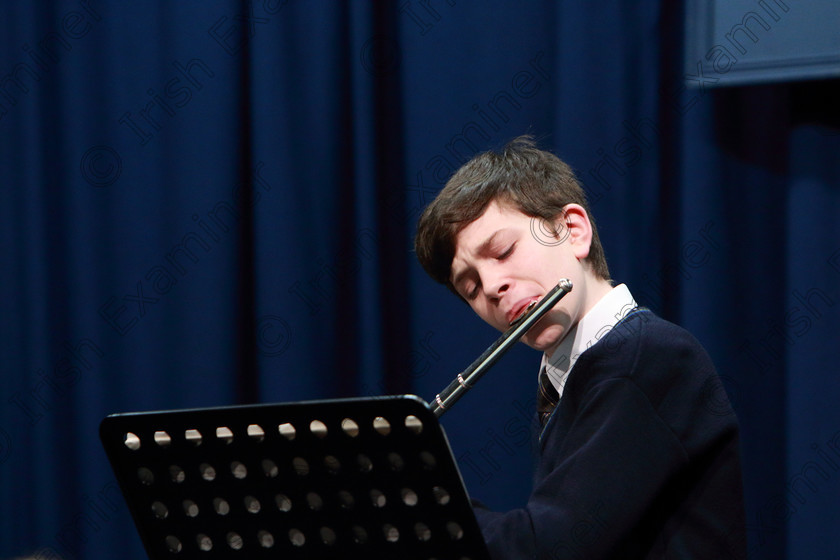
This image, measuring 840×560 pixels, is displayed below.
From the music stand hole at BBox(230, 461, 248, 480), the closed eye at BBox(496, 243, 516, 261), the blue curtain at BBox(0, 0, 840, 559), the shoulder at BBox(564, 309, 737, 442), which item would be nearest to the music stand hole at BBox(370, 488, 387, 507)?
the music stand hole at BBox(230, 461, 248, 480)

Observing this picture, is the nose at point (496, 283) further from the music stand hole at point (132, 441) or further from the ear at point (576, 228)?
the music stand hole at point (132, 441)

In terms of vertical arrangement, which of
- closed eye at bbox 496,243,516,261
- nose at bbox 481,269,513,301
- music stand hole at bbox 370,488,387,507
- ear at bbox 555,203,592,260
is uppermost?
ear at bbox 555,203,592,260

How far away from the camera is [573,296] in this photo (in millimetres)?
885

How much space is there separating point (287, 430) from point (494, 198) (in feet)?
1.37

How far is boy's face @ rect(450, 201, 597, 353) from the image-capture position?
2.90 feet

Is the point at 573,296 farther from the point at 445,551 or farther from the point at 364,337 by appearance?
the point at 364,337

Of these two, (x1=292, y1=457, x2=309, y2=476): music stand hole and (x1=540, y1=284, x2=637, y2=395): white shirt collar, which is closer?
(x1=292, y1=457, x2=309, y2=476): music stand hole

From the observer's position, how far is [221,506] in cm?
68

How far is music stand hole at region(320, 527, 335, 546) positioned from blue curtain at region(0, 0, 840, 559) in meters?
0.87

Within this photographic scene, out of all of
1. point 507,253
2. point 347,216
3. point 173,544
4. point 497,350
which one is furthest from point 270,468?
point 347,216

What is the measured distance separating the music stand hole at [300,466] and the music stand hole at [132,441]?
134mm

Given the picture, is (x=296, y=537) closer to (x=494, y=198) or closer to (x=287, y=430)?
(x=287, y=430)

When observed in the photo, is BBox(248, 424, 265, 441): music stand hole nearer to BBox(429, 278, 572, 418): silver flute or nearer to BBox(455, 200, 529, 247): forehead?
BBox(429, 278, 572, 418): silver flute

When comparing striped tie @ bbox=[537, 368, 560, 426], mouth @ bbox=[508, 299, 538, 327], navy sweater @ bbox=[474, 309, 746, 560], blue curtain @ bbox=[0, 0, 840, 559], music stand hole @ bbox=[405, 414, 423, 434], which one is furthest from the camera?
blue curtain @ bbox=[0, 0, 840, 559]
